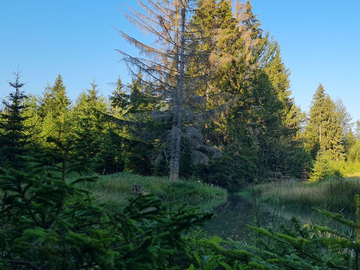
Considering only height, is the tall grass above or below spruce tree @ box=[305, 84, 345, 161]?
below

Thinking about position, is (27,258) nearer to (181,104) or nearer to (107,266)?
(107,266)

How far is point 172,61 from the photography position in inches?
564

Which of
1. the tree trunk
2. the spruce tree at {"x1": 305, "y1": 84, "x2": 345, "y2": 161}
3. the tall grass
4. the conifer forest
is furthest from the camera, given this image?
the spruce tree at {"x1": 305, "y1": 84, "x2": 345, "y2": 161}

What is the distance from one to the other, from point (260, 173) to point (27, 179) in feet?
65.5

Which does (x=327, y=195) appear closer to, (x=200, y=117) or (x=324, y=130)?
(x=200, y=117)

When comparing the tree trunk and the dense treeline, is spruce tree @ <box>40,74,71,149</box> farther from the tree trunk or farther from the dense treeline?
the tree trunk

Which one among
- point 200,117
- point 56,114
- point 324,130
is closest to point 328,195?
point 200,117

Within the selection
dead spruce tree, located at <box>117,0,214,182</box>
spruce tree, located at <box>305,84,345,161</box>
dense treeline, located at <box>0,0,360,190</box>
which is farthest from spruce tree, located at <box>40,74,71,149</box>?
spruce tree, located at <box>305,84,345,161</box>

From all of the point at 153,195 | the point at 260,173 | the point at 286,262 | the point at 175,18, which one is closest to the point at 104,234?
the point at 153,195

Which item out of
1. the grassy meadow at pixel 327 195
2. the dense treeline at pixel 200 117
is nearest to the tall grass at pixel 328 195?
the grassy meadow at pixel 327 195

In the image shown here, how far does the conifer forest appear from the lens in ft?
3.44

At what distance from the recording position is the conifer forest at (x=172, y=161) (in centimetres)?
105

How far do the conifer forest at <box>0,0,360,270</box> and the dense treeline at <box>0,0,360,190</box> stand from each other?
3.5 inches

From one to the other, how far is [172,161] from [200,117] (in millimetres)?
2531
